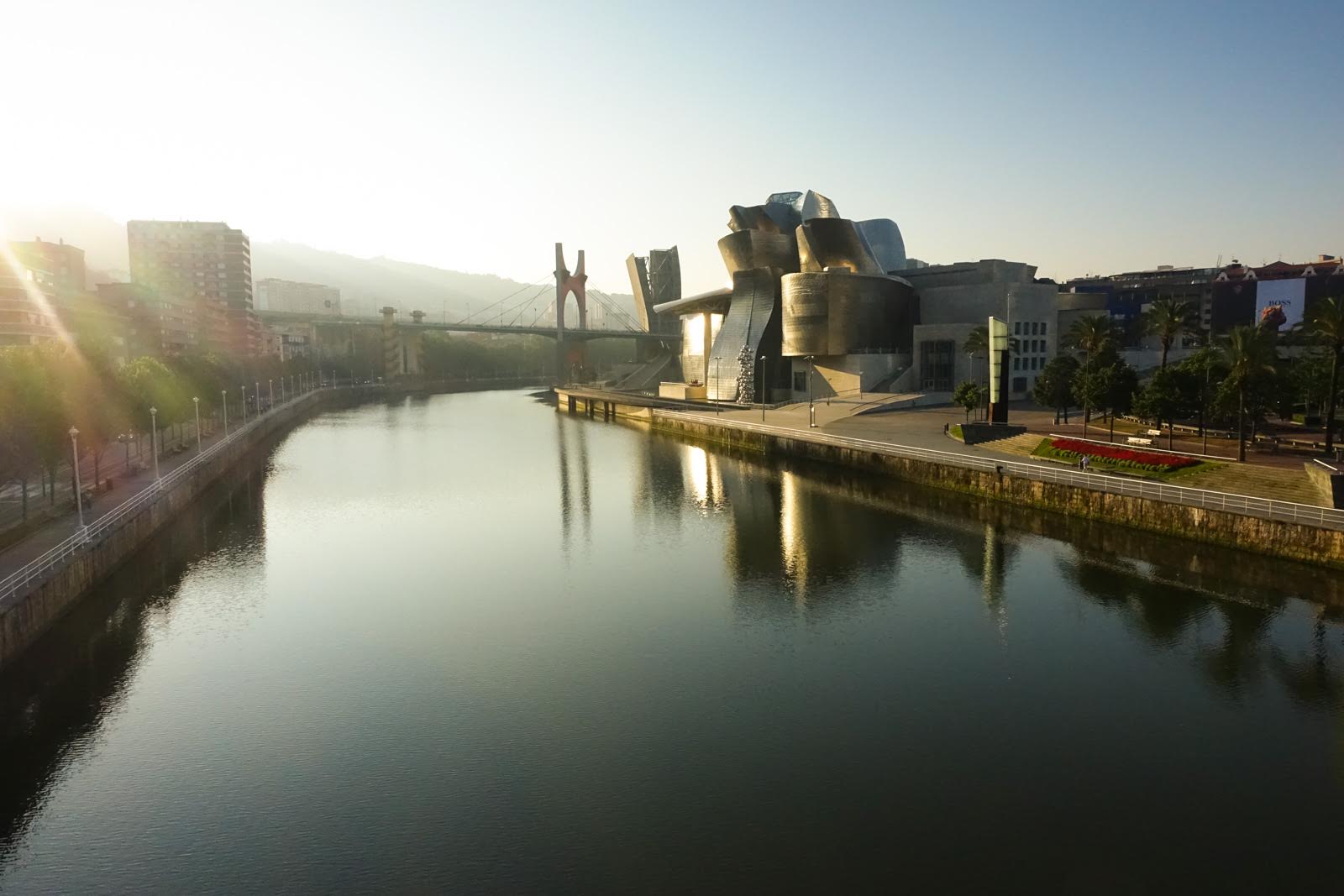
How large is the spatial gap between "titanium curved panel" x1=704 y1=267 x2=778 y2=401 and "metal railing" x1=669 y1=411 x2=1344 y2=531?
32.9 metres

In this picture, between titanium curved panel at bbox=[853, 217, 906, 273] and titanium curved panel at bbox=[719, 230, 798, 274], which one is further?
titanium curved panel at bbox=[853, 217, 906, 273]

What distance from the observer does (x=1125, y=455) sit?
38.3 metres

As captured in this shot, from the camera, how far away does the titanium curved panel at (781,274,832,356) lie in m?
78.8

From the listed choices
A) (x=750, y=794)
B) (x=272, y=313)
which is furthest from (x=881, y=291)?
(x=272, y=313)

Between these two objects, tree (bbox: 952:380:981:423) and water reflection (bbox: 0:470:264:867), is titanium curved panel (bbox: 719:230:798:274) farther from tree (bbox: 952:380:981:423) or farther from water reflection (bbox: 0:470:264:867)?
water reflection (bbox: 0:470:264:867)

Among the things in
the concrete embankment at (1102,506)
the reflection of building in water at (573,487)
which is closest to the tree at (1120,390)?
the concrete embankment at (1102,506)

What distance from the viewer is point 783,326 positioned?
269ft

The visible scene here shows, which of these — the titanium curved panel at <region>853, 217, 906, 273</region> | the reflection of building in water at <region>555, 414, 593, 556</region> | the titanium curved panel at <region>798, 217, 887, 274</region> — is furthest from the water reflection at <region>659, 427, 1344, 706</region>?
the titanium curved panel at <region>853, 217, 906, 273</region>

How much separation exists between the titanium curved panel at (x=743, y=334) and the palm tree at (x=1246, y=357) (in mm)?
51215

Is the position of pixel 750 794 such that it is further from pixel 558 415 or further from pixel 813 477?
pixel 558 415

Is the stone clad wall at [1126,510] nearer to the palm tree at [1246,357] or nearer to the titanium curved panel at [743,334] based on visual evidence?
the palm tree at [1246,357]

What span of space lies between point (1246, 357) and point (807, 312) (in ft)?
150

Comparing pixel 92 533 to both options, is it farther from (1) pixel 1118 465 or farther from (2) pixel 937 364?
(2) pixel 937 364

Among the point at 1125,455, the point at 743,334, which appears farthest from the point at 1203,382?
the point at 743,334
